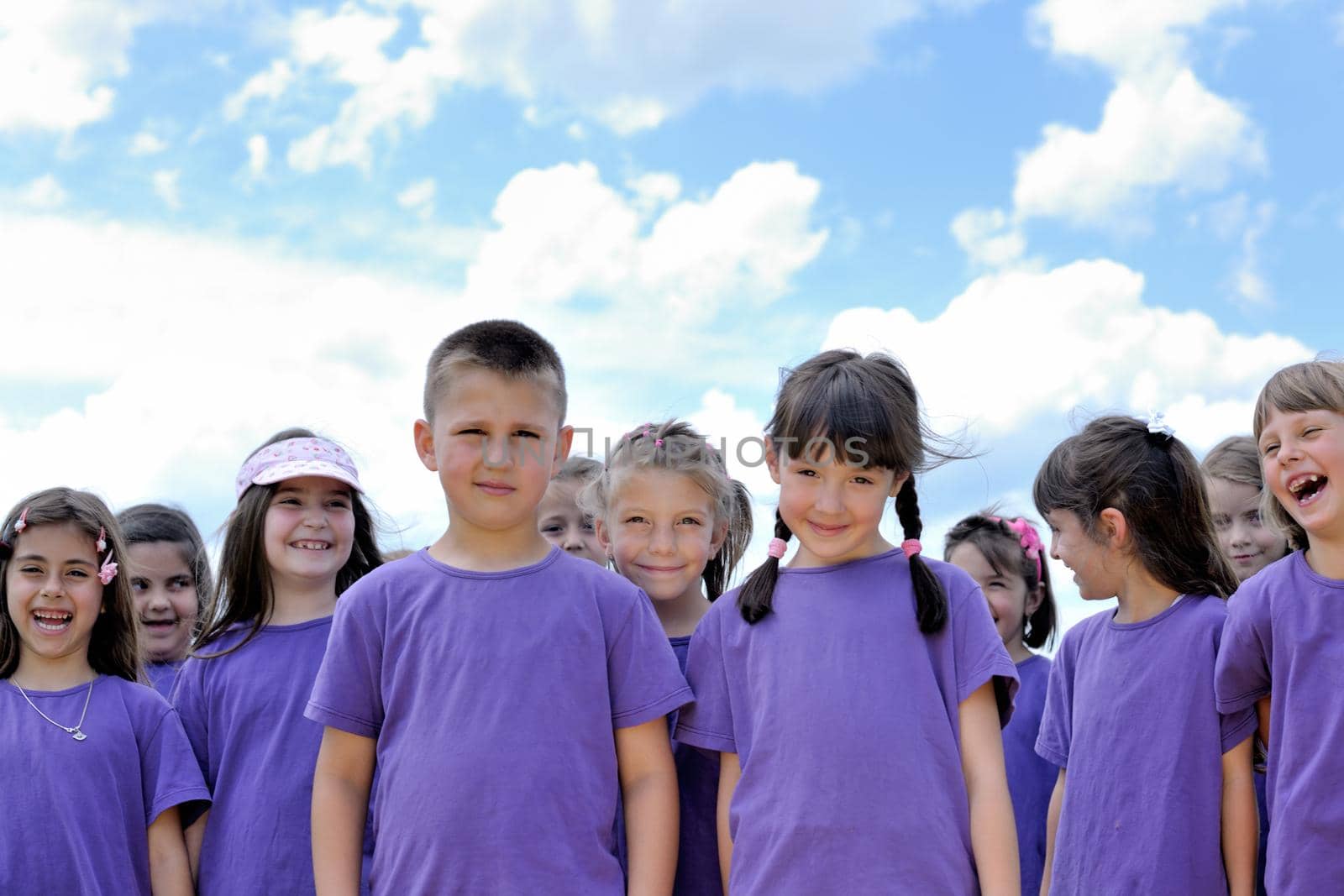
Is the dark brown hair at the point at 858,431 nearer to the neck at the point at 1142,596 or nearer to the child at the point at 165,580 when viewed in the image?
the neck at the point at 1142,596

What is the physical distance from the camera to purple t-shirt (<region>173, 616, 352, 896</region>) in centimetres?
410

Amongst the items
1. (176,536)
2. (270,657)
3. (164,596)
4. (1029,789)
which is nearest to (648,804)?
(270,657)

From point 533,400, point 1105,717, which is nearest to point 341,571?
point 533,400

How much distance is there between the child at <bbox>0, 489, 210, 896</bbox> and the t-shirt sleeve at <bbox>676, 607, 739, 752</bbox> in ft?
6.20

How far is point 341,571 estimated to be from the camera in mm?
4910

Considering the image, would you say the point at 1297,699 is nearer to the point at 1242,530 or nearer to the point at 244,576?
the point at 1242,530

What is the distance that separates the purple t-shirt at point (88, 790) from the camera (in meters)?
4.17

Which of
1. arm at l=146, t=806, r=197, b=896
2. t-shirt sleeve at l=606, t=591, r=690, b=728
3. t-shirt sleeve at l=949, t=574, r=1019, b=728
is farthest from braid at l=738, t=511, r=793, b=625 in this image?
arm at l=146, t=806, r=197, b=896

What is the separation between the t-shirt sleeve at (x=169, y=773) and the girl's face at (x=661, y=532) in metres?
1.74

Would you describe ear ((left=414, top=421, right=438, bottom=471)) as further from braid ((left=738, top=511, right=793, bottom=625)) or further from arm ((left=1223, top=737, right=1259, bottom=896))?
arm ((left=1223, top=737, right=1259, bottom=896))

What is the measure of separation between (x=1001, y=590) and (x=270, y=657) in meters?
4.06

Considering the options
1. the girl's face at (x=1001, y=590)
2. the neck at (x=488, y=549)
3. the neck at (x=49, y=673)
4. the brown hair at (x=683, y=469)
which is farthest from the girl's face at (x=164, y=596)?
the girl's face at (x=1001, y=590)

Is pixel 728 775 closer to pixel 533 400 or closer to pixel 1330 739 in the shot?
pixel 533 400

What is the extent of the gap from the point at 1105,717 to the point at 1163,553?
679 mm
